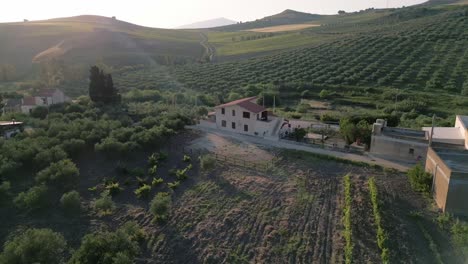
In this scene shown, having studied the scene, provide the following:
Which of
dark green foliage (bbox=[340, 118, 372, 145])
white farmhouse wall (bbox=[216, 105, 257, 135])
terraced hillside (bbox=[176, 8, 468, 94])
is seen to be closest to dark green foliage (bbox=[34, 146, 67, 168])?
white farmhouse wall (bbox=[216, 105, 257, 135])

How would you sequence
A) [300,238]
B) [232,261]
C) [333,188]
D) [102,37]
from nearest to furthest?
[232,261] < [300,238] < [333,188] < [102,37]

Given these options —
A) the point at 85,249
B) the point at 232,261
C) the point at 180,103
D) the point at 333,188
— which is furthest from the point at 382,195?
the point at 180,103

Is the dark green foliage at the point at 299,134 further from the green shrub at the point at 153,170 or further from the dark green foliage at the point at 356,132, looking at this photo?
the green shrub at the point at 153,170

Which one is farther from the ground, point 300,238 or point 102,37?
point 102,37

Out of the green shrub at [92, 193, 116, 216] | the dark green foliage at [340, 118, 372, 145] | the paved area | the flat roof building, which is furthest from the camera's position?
the dark green foliage at [340, 118, 372, 145]

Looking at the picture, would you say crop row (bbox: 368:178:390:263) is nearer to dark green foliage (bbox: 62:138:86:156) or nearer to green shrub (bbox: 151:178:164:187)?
green shrub (bbox: 151:178:164:187)

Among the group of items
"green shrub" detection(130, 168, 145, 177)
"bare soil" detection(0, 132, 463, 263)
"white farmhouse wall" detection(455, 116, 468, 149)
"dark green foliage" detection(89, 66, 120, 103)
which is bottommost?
"bare soil" detection(0, 132, 463, 263)

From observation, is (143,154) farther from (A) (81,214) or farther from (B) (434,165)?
(B) (434,165)
